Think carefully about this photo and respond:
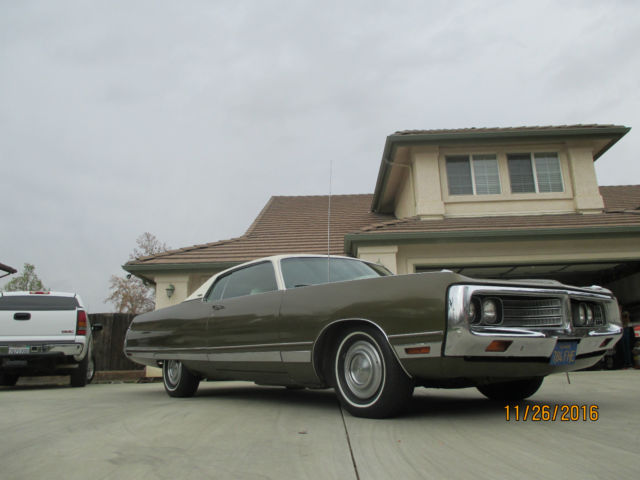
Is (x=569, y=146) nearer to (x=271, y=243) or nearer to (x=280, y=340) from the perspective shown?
(x=271, y=243)

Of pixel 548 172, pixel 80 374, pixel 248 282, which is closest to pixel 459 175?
pixel 548 172

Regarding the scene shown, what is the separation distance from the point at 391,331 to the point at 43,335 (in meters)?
6.93

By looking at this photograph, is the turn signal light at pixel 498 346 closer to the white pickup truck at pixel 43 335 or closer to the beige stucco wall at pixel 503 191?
the white pickup truck at pixel 43 335

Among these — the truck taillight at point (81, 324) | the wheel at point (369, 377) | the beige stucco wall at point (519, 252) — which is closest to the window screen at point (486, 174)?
the beige stucco wall at point (519, 252)

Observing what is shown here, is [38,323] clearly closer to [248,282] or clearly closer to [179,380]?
[179,380]

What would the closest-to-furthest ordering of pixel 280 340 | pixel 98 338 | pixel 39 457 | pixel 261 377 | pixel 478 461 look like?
1. pixel 478 461
2. pixel 39 457
3. pixel 280 340
4. pixel 261 377
5. pixel 98 338

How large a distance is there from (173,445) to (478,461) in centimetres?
168

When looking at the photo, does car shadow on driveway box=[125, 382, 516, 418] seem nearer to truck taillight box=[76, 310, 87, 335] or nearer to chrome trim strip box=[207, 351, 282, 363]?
chrome trim strip box=[207, 351, 282, 363]

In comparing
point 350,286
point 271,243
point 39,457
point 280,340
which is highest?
point 271,243

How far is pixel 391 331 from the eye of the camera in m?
3.33

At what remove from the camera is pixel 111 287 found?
3384cm

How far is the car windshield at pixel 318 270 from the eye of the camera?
4.54 metres

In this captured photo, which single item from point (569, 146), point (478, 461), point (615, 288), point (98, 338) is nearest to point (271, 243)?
point (98, 338)

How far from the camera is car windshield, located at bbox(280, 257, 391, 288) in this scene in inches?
179
